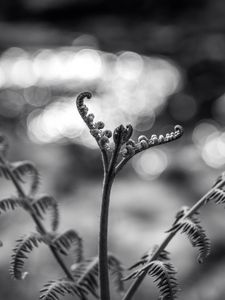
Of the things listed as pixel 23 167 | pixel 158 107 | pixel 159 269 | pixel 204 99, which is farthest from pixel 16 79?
pixel 159 269

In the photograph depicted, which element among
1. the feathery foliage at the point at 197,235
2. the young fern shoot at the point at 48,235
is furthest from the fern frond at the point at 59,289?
the feathery foliage at the point at 197,235

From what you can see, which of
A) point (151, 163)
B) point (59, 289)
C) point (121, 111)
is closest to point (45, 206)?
point (59, 289)

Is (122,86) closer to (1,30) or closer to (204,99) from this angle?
(204,99)

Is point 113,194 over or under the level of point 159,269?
over

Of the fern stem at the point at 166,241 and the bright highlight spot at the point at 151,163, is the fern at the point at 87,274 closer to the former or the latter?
the fern stem at the point at 166,241

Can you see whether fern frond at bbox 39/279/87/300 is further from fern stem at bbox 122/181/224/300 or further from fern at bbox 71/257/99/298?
fern stem at bbox 122/181/224/300
